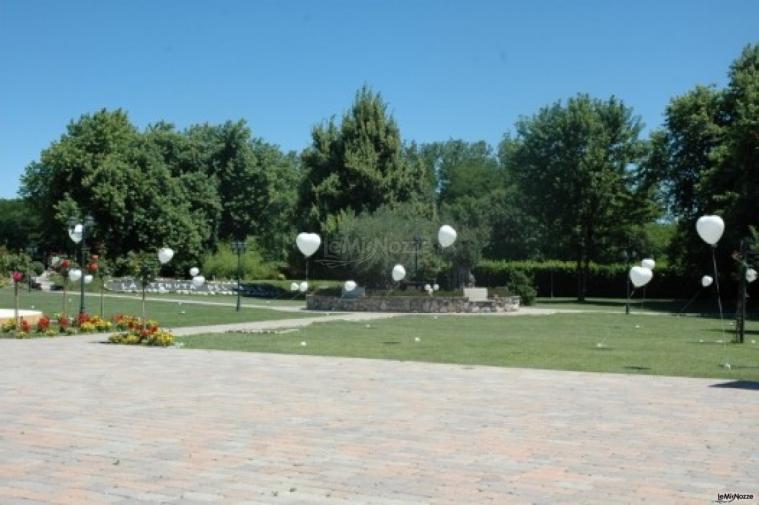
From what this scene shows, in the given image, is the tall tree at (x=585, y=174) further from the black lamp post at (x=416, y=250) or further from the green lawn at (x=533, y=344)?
the green lawn at (x=533, y=344)

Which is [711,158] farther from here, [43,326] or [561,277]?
[43,326]

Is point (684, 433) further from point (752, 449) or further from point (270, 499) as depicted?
point (270, 499)

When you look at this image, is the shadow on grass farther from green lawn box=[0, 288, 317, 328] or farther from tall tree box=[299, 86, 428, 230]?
tall tree box=[299, 86, 428, 230]

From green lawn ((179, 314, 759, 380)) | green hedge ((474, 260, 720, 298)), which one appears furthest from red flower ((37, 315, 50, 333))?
green hedge ((474, 260, 720, 298))

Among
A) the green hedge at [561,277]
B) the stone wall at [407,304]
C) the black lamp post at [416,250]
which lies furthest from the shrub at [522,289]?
the green hedge at [561,277]

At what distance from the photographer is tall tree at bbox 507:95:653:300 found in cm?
5388

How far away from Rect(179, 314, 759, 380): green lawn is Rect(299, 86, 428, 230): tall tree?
2671 cm

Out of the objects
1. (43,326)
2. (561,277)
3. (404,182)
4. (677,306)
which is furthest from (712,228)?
(561,277)

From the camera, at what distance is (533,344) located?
1980 centimetres

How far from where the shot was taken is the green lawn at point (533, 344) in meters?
15.6

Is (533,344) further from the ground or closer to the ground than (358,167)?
closer to the ground

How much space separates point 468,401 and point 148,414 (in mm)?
4123

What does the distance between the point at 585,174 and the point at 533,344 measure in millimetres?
36025

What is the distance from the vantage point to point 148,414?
9.56 metres
